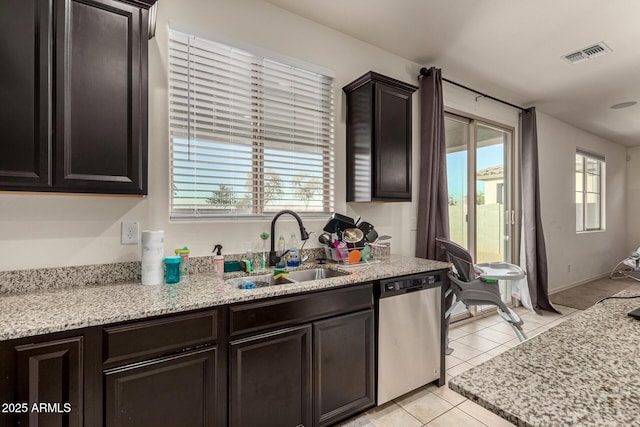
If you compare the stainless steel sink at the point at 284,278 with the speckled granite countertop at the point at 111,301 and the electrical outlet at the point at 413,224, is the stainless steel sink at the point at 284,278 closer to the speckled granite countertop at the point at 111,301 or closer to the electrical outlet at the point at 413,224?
the speckled granite countertop at the point at 111,301

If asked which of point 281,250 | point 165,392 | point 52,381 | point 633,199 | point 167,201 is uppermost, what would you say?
point 633,199

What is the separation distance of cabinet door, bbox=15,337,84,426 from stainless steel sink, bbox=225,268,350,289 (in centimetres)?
79

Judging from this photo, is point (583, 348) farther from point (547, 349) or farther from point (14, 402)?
point (14, 402)

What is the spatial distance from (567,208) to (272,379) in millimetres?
5577

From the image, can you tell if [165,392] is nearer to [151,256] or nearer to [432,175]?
[151,256]

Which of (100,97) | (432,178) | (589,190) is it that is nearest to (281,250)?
(100,97)

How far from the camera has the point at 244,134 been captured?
224 cm

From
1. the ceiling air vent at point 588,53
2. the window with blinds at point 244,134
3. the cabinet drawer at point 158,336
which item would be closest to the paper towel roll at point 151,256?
the window with blinds at point 244,134

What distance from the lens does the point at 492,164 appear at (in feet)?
13.4

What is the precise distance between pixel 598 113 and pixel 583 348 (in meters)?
5.39

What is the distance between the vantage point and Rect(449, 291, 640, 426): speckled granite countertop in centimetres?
61

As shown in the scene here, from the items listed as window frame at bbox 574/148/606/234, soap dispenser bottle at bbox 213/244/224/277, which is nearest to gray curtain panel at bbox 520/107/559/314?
window frame at bbox 574/148/606/234

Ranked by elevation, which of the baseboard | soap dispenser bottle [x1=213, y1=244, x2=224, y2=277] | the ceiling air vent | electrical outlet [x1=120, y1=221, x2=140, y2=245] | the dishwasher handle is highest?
the ceiling air vent

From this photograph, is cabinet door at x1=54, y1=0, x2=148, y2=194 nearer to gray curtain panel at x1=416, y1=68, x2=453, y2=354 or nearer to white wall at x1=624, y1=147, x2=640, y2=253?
gray curtain panel at x1=416, y1=68, x2=453, y2=354
